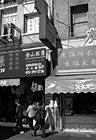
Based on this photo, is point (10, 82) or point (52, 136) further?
point (10, 82)

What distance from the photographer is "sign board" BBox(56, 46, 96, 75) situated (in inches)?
440

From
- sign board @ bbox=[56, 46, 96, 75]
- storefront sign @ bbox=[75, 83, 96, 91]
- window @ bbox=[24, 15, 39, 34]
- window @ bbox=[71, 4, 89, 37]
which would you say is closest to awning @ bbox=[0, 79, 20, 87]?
sign board @ bbox=[56, 46, 96, 75]

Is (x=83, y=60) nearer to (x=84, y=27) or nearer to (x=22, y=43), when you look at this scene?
(x=84, y=27)

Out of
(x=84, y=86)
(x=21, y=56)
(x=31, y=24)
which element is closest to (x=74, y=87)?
(x=84, y=86)

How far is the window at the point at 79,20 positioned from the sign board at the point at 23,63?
243 cm

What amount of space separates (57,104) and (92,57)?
11.3 feet

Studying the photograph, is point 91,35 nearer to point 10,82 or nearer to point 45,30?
point 45,30

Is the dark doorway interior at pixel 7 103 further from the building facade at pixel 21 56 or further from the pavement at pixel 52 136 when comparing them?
the pavement at pixel 52 136

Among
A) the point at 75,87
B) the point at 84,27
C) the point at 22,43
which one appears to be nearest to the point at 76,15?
the point at 84,27

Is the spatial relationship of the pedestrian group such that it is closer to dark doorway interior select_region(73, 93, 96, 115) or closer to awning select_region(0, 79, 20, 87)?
awning select_region(0, 79, 20, 87)

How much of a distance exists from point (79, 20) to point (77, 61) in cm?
284

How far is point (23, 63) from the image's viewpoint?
12297mm

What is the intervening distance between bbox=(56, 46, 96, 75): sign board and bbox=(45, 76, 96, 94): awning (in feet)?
2.67

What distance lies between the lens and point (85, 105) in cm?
1189
